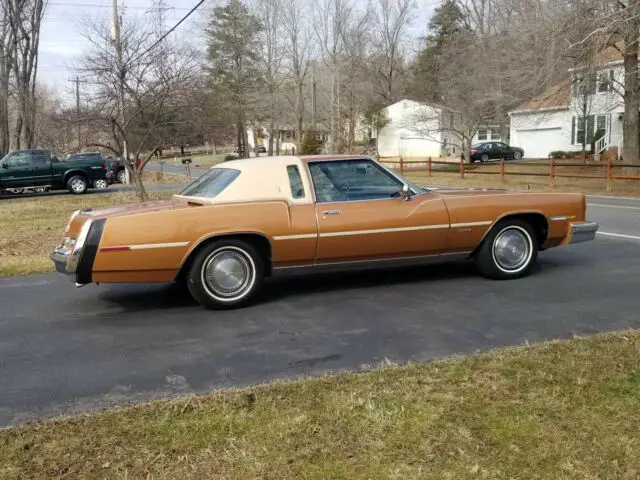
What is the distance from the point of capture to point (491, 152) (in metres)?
42.4

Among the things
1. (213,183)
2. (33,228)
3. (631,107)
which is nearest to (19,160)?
(33,228)

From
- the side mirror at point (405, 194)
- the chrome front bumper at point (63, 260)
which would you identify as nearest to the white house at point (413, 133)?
the side mirror at point (405, 194)

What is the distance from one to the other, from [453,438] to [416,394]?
20.6 inches

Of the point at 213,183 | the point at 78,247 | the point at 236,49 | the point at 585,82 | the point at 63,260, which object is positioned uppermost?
the point at 236,49

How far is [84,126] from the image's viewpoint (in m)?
14.8

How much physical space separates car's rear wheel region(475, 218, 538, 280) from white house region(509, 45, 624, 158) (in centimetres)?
1740

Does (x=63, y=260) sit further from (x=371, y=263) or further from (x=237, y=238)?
(x=371, y=263)

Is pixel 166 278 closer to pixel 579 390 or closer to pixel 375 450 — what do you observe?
pixel 375 450

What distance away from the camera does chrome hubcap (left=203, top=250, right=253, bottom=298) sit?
5.75m

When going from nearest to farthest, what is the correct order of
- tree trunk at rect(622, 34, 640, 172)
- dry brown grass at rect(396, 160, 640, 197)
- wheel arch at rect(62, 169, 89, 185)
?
1. dry brown grass at rect(396, 160, 640, 197)
2. tree trunk at rect(622, 34, 640, 172)
3. wheel arch at rect(62, 169, 89, 185)

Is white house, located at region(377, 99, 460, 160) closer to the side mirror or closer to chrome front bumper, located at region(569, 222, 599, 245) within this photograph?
chrome front bumper, located at region(569, 222, 599, 245)

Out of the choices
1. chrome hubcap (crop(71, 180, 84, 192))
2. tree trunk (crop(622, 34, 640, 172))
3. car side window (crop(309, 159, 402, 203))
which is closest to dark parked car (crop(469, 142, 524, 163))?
tree trunk (crop(622, 34, 640, 172))

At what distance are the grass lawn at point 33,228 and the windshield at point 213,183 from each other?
2744 mm

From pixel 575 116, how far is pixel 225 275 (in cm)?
3848
